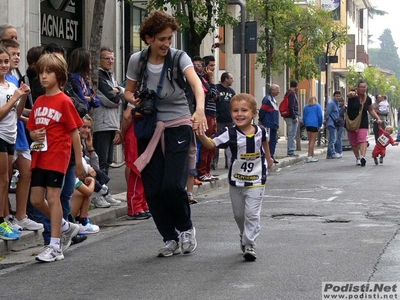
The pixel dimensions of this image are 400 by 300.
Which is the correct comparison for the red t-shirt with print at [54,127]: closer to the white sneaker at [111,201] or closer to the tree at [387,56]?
the white sneaker at [111,201]

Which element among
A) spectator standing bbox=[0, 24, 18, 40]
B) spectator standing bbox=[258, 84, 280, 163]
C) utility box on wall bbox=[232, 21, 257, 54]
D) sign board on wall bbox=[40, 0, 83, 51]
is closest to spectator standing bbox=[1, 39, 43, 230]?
spectator standing bbox=[0, 24, 18, 40]

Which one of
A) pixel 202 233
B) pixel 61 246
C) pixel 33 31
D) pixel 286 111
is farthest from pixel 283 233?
pixel 286 111

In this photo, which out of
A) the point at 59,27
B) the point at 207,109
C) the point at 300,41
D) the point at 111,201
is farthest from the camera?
the point at 300,41

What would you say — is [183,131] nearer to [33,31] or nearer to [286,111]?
[33,31]

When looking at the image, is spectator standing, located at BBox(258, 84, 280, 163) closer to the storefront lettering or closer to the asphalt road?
the storefront lettering

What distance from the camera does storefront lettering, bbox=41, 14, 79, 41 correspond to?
58.6ft

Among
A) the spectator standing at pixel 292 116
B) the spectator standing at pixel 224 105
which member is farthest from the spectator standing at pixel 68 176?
the spectator standing at pixel 292 116

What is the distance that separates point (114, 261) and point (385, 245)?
2.31 m

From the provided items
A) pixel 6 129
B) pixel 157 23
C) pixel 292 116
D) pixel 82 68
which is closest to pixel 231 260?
pixel 157 23

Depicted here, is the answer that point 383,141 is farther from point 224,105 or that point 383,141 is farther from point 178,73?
point 178,73

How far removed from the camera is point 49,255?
8.00 meters

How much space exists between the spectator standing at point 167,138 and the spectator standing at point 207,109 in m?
5.92

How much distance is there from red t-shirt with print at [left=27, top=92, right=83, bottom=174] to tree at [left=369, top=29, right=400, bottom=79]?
184563 millimetres

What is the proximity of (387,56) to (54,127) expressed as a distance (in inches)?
7529
